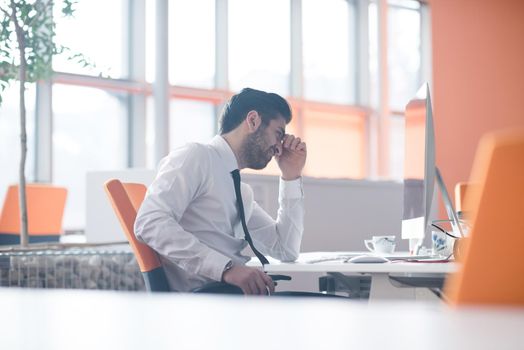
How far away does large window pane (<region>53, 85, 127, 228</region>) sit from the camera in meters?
7.20

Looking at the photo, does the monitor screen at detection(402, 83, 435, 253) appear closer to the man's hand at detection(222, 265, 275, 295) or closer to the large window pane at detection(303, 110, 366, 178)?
the man's hand at detection(222, 265, 275, 295)

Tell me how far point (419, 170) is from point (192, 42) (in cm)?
583

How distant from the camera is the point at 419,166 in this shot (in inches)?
97.1

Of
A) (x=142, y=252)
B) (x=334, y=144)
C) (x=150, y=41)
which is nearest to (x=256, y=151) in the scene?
(x=142, y=252)

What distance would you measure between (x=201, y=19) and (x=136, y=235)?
622 cm

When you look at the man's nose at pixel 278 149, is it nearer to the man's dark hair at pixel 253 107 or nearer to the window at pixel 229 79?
the man's dark hair at pixel 253 107

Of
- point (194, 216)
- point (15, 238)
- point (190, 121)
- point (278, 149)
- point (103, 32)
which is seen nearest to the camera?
point (194, 216)

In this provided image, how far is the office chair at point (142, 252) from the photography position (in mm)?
2107

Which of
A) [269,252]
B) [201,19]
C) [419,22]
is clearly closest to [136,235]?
[269,252]

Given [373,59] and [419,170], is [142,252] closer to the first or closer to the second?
[419,170]

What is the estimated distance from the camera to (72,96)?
7.23 meters

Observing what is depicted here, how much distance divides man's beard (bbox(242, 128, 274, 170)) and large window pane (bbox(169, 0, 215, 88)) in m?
5.18

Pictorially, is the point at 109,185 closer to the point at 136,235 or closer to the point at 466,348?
the point at 136,235

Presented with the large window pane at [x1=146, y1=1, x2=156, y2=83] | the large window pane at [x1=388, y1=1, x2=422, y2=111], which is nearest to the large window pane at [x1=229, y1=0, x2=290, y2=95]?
the large window pane at [x1=146, y1=1, x2=156, y2=83]
